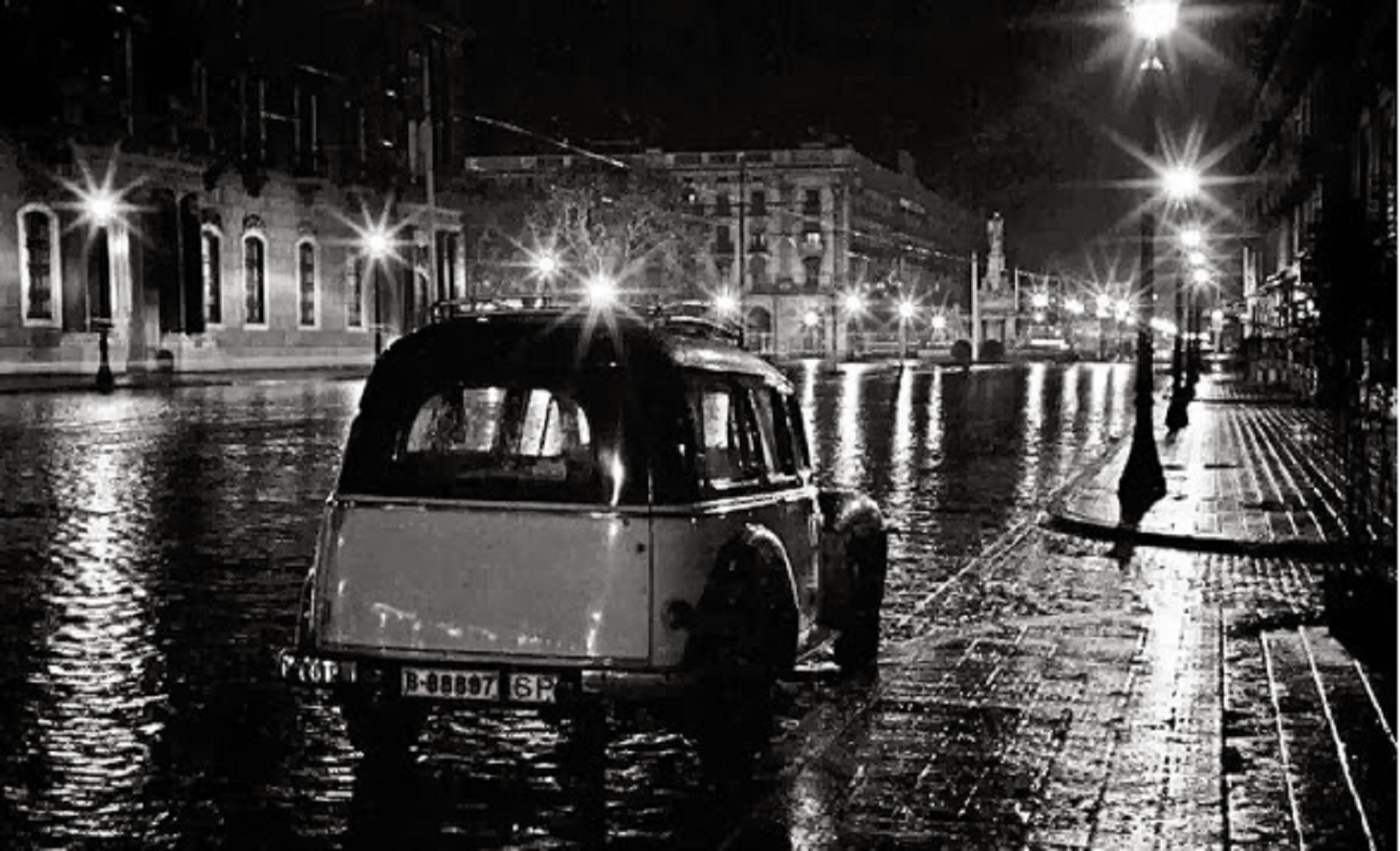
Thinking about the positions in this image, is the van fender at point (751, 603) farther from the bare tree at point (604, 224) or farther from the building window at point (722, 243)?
the building window at point (722, 243)

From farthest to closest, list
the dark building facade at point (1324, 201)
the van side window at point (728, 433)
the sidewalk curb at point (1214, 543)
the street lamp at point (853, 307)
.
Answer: the street lamp at point (853, 307), the sidewalk curb at point (1214, 543), the dark building facade at point (1324, 201), the van side window at point (728, 433)

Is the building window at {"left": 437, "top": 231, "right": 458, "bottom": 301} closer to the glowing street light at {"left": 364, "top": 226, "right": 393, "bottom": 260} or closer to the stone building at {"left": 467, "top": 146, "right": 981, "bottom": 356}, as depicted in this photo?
the glowing street light at {"left": 364, "top": 226, "right": 393, "bottom": 260}

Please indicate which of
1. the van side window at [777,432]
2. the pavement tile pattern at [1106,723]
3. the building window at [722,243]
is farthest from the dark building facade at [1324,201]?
the building window at [722,243]

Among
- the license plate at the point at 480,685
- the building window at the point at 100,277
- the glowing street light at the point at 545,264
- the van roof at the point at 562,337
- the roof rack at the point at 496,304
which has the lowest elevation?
the license plate at the point at 480,685

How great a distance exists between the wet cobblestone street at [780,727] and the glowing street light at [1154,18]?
206 inches

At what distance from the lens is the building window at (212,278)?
6038cm

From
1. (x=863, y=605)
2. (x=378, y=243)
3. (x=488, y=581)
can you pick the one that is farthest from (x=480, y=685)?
(x=378, y=243)

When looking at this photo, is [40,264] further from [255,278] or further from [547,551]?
[547,551]

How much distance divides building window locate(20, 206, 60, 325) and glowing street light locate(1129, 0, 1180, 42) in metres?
41.1

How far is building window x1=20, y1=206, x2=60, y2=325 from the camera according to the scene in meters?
53.8

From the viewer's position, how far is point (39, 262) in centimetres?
5431

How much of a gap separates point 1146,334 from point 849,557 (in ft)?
36.3

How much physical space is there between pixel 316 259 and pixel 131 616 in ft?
184

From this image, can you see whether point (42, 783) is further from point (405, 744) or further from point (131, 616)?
point (131, 616)
